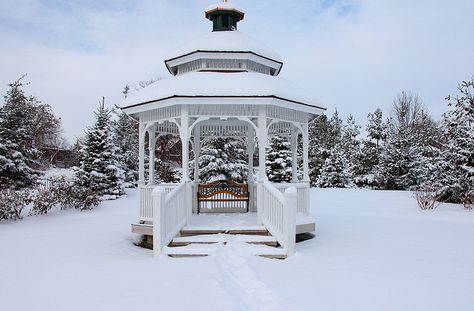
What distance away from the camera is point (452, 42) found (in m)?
20.2

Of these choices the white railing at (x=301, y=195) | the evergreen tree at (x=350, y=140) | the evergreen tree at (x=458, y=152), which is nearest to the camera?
→ the white railing at (x=301, y=195)

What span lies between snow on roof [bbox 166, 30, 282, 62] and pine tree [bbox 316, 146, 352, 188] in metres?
15.6

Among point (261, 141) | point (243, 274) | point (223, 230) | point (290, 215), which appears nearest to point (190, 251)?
point (223, 230)

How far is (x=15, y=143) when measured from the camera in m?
17.8

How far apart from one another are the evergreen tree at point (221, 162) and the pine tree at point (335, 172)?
656cm

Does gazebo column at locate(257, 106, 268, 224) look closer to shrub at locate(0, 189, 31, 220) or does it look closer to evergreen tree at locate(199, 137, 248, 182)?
shrub at locate(0, 189, 31, 220)

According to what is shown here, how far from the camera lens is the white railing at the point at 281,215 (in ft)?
21.5

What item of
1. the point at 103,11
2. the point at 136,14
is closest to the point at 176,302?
the point at 103,11

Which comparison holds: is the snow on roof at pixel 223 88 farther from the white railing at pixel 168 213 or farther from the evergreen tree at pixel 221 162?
the evergreen tree at pixel 221 162

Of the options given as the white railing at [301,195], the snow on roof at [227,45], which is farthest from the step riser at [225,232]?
the snow on roof at [227,45]

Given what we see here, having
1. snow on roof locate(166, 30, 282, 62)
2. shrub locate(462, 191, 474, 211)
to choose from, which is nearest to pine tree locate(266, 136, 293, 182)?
shrub locate(462, 191, 474, 211)

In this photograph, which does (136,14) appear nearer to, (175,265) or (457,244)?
(175,265)

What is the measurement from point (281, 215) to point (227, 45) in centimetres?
507

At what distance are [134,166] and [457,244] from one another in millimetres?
21123
